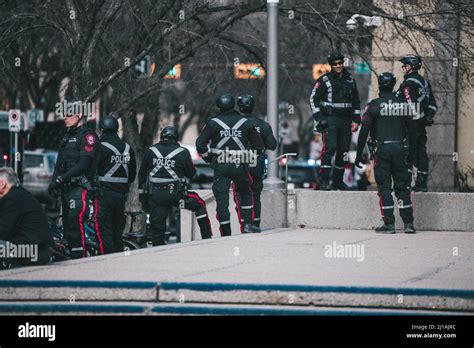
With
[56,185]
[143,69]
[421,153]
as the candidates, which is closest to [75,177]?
[56,185]

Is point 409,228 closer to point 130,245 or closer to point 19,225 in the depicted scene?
point 130,245

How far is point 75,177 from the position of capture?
14711 mm

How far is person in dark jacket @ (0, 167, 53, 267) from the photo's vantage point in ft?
38.9

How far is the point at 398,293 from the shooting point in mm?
9875

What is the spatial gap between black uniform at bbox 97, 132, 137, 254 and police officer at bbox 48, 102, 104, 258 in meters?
0.56

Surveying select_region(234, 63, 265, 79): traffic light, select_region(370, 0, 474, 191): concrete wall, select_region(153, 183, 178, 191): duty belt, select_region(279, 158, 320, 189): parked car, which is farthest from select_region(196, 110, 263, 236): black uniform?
select_region(279, 158, 320, 189): parked car

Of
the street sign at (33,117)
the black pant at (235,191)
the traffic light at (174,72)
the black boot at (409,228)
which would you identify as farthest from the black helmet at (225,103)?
the street sign at (33,117)

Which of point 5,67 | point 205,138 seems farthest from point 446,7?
point 5,67

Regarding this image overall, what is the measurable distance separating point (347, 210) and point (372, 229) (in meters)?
0.42

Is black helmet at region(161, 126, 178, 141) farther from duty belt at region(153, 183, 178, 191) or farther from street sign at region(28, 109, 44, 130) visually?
street sign at region(28, 109, 44, 130)
